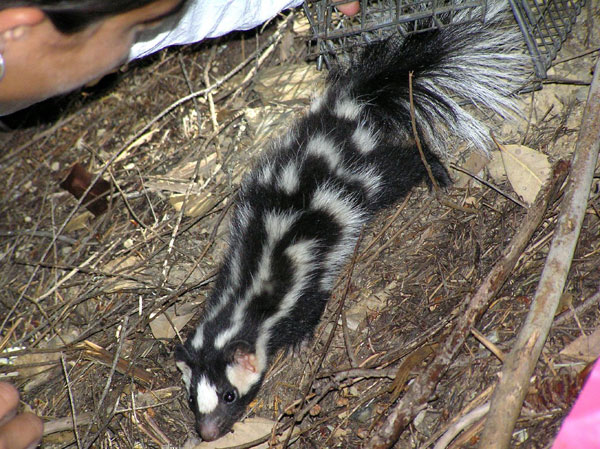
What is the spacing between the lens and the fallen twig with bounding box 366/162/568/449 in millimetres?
2258

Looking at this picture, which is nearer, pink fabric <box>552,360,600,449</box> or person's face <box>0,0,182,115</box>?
person's face <box>0,0,182,115</box>

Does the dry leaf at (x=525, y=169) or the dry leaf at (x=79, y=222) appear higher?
Result: the dry leaf at (x=79, y=222)

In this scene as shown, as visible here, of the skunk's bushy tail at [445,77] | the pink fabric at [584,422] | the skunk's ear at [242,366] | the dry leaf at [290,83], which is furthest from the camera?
the dry leaf at [290,83]

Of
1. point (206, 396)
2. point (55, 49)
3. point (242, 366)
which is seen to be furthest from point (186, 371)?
point (55, 49)

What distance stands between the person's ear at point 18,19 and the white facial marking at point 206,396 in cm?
182

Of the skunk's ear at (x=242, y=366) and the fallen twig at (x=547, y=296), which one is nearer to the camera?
the fallen twig at (x=547, y=296)

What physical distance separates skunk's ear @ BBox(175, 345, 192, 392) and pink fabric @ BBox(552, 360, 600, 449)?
1735 millimetres

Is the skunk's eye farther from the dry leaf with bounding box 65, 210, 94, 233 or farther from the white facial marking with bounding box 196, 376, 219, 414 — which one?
the dry leaf with bounding box 65, 210, 94, 233

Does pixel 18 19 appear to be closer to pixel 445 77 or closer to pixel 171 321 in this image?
pixel 171 321

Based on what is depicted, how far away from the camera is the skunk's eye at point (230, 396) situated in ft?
9.68

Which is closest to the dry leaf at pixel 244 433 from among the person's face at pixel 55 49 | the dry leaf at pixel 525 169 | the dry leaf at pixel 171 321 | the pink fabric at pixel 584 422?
the dry leaf at pixel 171 321

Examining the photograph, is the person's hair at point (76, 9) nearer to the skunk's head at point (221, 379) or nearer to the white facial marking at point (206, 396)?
the skunk's head at point (221, 379)

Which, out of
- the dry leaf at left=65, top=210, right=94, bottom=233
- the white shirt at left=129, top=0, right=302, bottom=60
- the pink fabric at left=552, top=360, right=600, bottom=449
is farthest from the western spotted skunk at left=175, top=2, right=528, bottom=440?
the pink fabric at left=552, top=360, right=600, bottom=449

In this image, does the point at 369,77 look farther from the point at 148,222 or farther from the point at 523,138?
the point at 148,222
